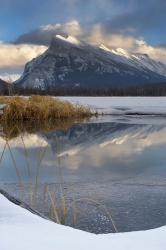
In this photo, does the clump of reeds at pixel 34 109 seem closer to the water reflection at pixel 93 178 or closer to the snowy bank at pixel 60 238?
the water reflection at pixel 93 178

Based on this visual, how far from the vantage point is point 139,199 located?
12.7 feet

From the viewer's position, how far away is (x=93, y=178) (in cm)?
495

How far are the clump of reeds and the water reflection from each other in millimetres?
3943

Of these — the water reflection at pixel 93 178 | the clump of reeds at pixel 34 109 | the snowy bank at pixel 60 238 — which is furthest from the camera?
the clump of reeds at pixel 34 109

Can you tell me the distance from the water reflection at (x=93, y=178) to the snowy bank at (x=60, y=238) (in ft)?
3.36

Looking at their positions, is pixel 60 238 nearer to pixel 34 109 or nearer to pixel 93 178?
pixel 93 178

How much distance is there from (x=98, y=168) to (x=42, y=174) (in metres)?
0.80

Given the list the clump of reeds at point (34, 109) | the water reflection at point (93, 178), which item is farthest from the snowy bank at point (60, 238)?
the clump of reeds at point (34, 109)

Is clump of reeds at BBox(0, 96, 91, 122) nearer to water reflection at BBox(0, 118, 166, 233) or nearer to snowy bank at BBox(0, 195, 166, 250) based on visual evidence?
water reflection at BBox(0, 118, 166, 233)

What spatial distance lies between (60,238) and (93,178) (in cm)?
321

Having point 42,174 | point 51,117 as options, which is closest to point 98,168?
point 42,174

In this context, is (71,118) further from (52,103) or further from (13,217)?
(13,217)

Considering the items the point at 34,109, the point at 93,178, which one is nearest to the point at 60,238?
the point at 93,178

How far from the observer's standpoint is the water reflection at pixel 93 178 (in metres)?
3.32
